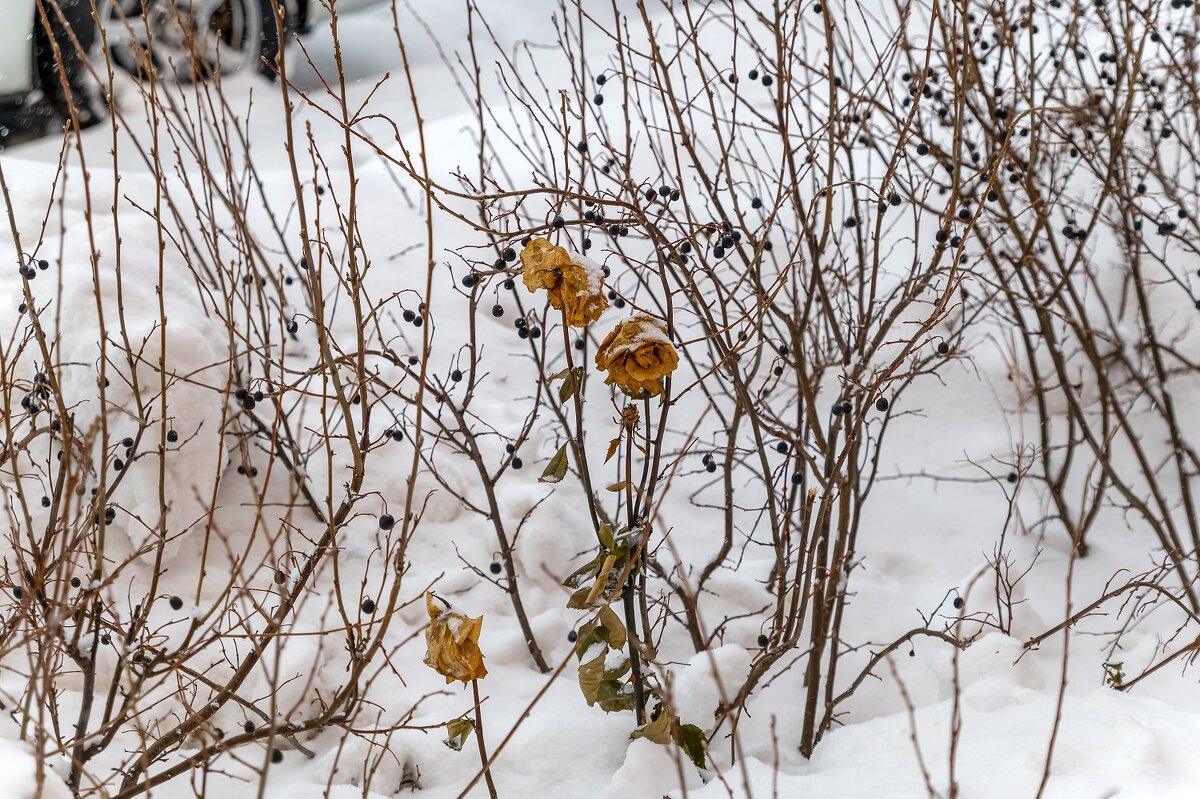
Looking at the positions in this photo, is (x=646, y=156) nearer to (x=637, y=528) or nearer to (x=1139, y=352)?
(x=1139, y=352)

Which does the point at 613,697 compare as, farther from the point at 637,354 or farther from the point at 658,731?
the point at 637,354

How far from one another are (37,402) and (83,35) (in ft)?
13.5

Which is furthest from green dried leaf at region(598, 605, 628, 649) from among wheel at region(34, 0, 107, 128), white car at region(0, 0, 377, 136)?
wheel at region(34, 0, 107, 128)

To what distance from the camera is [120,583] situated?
2668mm

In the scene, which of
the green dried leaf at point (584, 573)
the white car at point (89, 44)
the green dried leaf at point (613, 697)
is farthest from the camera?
the white car at point (89, 44)

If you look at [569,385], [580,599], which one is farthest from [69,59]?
[580,599]

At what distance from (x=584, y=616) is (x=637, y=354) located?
1017 mm

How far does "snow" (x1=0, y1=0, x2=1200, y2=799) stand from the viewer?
199cm

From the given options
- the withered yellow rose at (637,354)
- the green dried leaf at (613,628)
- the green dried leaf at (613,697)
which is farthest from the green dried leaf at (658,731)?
the withered yellow rose at (637,354)

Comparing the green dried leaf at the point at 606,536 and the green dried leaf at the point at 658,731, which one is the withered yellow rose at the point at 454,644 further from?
the green dried leaf at the point at 658,731

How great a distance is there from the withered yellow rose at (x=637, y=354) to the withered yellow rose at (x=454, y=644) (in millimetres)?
414

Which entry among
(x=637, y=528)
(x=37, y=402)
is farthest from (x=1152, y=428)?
(x=37, y=402)

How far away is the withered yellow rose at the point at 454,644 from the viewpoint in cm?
152

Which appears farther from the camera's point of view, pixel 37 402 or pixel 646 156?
pixel 646 156
